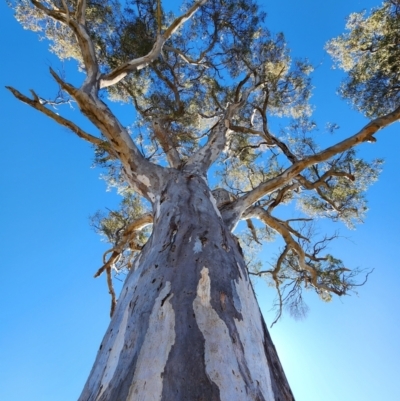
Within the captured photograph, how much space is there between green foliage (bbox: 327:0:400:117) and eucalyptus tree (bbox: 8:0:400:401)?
0.12 ft

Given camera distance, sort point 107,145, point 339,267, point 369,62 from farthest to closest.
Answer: point 369,62
point 339,267
point 107,145

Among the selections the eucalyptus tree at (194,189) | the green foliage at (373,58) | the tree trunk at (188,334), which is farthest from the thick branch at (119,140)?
the green foliage at (373,58)

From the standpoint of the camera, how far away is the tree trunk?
3.57 ft

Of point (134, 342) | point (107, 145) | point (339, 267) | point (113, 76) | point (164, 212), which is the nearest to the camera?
point (134, 342)

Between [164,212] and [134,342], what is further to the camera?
[164,212]

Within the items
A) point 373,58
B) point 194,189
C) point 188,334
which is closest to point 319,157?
point 194,189

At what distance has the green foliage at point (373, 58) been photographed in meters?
6.05

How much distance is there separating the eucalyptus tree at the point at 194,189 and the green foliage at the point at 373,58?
0.04 metres

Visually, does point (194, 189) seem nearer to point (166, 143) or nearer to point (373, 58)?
point (166, 143)

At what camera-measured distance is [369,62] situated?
6.56 m

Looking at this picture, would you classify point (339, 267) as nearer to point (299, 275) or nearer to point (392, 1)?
point (299, 275)

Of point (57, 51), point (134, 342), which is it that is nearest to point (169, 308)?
point (134, 342)

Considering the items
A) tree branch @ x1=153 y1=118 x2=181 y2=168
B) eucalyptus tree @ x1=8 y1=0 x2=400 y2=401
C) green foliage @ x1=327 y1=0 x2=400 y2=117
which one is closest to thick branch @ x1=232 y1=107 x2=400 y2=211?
eucalyptus tree @ x1=8 y1=0 x2=400 y2=401

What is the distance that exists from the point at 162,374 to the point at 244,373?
261 millimetres
